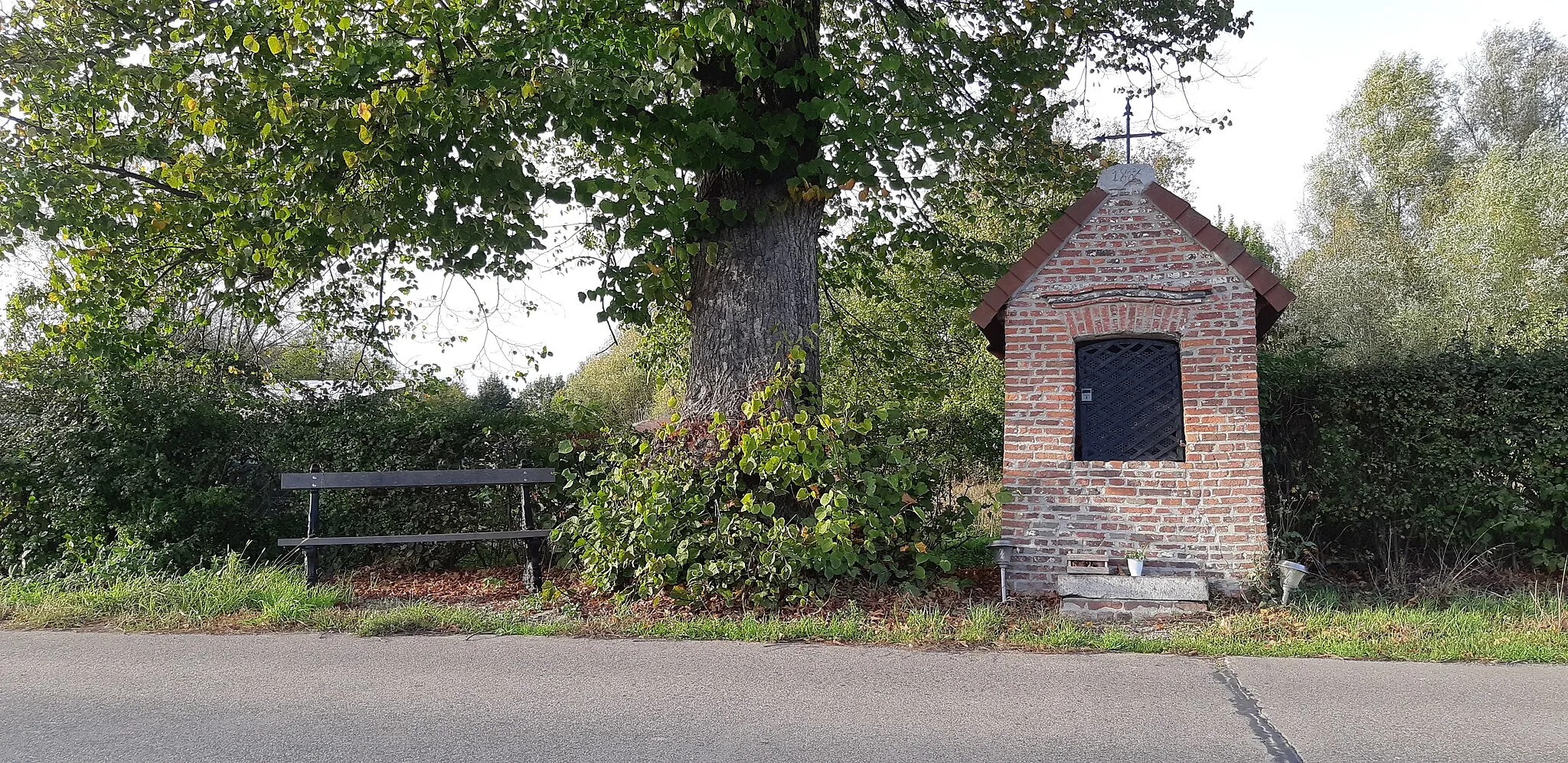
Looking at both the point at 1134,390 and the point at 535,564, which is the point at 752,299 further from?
the point at 1134,390

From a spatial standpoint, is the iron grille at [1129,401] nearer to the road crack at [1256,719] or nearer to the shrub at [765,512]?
the shrub at [765,512]

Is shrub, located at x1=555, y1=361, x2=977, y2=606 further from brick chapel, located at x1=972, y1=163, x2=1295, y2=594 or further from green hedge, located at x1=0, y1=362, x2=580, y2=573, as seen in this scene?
green hedge, located at x1=0, y1=362, x2=580, y2=573

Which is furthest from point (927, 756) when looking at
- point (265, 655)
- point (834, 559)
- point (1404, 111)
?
point (1404, 111)

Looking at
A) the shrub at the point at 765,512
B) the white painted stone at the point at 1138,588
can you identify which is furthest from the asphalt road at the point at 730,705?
the white painted stone at the point at 1138,588

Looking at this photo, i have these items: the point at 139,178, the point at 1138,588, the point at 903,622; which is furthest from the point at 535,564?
the point at 1138,588

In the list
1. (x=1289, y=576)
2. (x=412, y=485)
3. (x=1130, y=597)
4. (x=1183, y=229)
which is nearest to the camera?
(x=1289, y=576)

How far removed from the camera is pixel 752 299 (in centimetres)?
813

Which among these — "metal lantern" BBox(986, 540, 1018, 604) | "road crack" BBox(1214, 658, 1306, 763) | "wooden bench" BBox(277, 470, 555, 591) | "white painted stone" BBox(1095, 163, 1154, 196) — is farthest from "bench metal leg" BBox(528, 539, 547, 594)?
"white painted stone" BBox(1095, 163, 1154, 196)

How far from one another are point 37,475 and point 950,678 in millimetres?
8524

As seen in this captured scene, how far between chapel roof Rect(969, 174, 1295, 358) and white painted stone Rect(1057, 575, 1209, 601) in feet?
7.39

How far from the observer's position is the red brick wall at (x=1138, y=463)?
24.1ft

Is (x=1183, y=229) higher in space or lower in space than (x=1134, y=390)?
higher

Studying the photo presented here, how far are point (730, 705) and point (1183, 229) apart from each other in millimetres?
5293

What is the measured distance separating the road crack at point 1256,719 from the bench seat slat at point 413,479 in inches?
213
